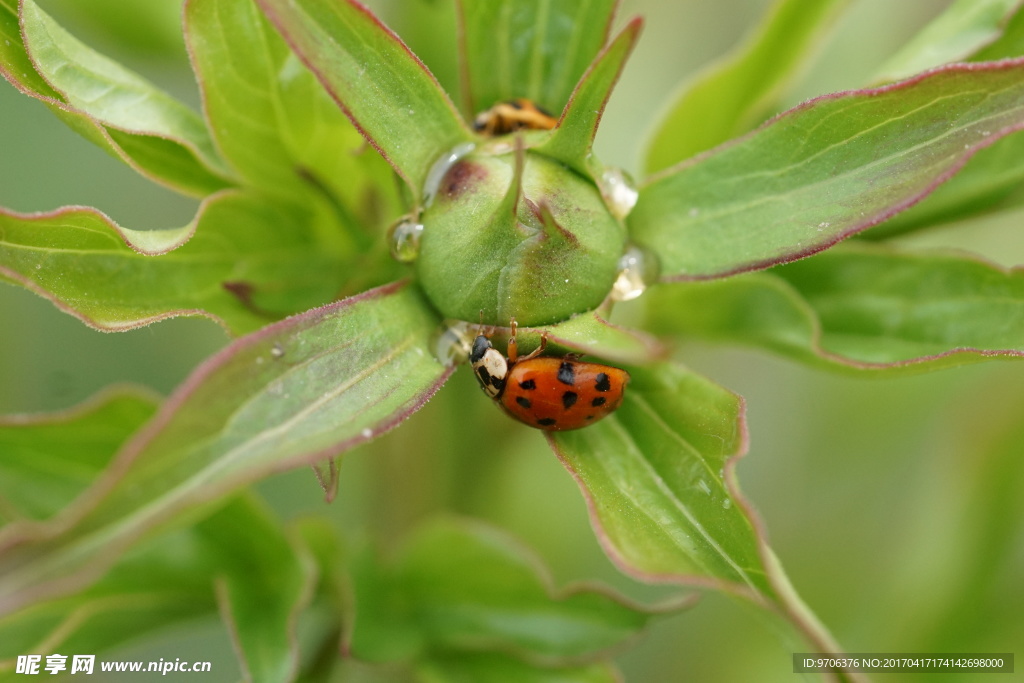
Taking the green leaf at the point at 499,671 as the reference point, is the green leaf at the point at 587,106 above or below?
above

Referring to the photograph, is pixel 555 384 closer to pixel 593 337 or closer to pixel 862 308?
pixel 593 337

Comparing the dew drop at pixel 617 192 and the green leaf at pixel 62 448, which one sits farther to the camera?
the green leaf at pixel 62 448

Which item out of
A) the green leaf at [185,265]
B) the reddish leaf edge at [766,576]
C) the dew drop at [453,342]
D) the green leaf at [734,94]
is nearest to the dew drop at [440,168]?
the dew drop at [453,342]

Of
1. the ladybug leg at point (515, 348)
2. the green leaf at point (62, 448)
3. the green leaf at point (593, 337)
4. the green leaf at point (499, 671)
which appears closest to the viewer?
the green leaf at point (593, 337)

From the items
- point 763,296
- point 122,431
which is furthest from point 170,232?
point 763,296

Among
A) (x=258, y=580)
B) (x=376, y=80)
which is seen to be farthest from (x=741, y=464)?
(x=376, y=80)

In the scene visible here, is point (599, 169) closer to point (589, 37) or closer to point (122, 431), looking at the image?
point (589, 37)

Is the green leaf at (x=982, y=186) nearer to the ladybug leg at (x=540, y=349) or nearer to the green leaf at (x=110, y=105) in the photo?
the ladybug leg at (x=540, y=349)
